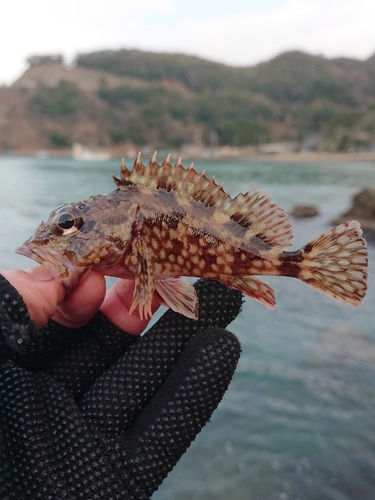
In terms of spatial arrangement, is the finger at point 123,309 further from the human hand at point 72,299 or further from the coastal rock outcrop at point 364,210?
the coastal rock outcrop at point 364,210

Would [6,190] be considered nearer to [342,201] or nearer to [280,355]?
[342,201]

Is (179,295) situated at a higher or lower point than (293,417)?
higher

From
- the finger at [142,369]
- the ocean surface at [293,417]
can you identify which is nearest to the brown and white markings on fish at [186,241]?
the finger at [142,369]

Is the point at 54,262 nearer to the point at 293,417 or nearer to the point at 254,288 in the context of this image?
the point at 254,288

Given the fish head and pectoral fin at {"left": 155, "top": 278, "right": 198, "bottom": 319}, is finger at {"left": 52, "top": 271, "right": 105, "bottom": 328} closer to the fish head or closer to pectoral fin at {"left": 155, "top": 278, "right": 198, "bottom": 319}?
the fish head

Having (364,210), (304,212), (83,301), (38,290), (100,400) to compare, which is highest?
(38,290)

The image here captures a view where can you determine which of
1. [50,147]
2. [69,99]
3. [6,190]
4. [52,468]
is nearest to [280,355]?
[52,468]

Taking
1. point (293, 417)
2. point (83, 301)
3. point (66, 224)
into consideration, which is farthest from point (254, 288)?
point (293, 417)
